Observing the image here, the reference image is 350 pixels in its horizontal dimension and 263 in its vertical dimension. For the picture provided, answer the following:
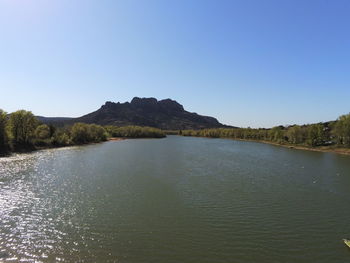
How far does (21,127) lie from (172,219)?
90.1 meters

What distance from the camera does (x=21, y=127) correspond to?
94.9 metres

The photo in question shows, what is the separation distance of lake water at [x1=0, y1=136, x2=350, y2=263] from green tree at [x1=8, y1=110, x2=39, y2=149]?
54942 millimetres

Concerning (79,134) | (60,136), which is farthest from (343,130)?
(60,136)

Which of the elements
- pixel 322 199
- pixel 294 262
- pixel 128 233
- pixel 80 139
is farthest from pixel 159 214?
pixel 80 139

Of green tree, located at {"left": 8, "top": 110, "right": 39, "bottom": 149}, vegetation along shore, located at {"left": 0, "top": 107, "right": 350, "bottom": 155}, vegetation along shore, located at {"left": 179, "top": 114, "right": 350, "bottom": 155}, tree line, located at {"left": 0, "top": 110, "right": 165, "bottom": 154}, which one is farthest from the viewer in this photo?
vegetation along shore, located at {"left": 179, "top": 114, "right": 350, "bottom": 155}

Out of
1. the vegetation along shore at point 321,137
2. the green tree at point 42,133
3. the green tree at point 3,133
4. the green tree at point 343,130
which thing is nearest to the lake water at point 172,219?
the green tree at point 3,133

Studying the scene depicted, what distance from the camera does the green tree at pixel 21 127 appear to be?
9106cm

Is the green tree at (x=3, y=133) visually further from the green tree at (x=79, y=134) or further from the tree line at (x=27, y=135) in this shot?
the green tree at (x=79, y=134)

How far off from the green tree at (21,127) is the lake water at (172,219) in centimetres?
5494

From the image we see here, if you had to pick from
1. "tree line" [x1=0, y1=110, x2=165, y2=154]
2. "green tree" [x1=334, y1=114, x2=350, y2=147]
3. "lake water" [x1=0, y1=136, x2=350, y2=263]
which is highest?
"green tree" [x1=334, y1=114, x2=350, y2=147]

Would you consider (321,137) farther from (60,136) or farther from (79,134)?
(60,136)

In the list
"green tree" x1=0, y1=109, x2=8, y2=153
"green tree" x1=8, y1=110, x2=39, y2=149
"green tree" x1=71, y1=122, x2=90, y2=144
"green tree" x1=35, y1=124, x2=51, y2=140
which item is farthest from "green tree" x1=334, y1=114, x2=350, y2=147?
"green tree" x1=0, y1=109, x2=8, y2=153

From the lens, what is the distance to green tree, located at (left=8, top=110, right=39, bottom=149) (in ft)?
299

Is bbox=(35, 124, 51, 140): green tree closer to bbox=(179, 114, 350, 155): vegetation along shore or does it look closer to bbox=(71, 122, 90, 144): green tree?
bbox=(71, 122, 90, 144): green tree
